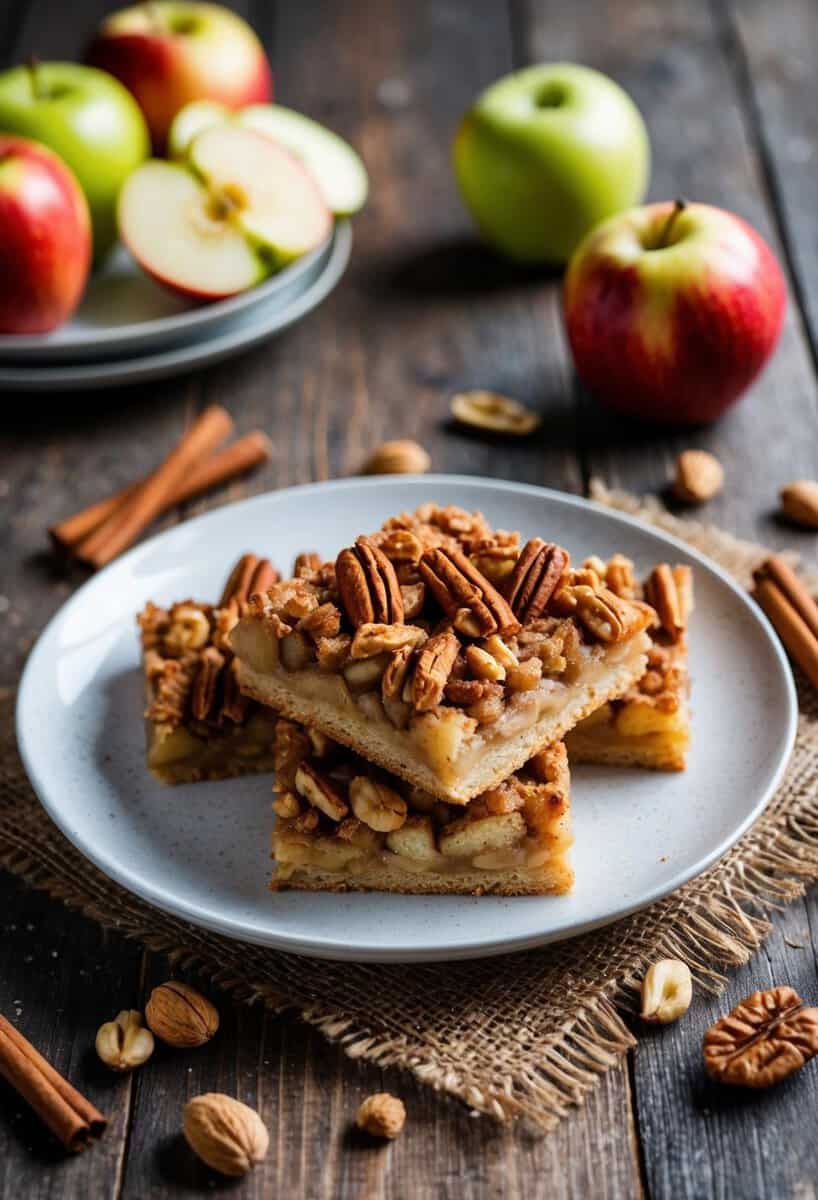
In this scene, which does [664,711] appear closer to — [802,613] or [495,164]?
[802,613]

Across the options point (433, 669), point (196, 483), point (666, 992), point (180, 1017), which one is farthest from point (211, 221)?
point (666, 992)

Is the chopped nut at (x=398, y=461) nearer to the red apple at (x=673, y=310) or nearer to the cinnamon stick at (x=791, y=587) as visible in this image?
the red apple at (x=673, y=310)

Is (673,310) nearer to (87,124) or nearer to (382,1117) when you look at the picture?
(87,124)

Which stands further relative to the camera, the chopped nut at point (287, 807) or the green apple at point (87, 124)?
the green apple at point (87, 124)

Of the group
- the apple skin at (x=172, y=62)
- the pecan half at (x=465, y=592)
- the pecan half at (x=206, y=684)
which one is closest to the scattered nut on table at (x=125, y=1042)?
the pecan half at (x=206, y=684)

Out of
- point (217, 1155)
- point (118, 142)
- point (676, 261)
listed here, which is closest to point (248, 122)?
point (118, 142)

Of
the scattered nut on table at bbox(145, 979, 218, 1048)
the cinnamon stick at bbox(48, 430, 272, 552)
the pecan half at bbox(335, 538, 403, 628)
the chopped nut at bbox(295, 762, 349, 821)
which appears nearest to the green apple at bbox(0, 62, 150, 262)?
the cinnamon stick at bbox(48, 430, 272, 552)
